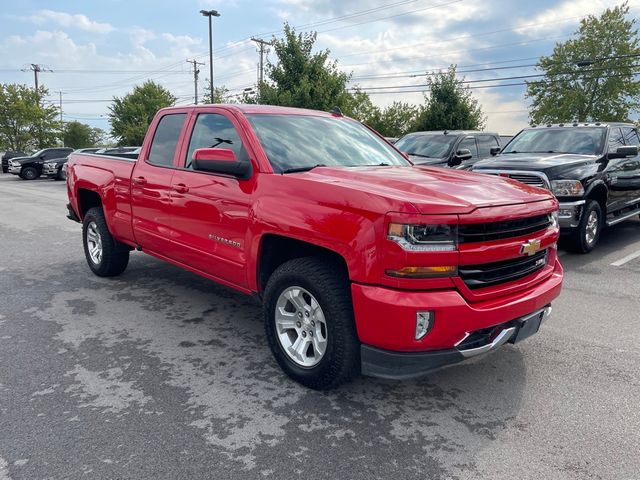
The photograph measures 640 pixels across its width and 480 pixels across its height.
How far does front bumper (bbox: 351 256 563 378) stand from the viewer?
2.70 meters

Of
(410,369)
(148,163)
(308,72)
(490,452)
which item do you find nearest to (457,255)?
(410,369)

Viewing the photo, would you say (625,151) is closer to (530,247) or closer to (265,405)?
(530,247)

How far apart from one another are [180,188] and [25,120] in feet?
156

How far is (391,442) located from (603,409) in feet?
4.56

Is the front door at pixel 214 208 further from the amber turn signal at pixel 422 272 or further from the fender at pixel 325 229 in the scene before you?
the amber turn signal at pixel 422 272

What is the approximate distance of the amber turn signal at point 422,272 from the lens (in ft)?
8.93

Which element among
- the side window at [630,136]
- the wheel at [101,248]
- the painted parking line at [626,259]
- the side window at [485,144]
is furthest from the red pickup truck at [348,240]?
the side window at [485,144]

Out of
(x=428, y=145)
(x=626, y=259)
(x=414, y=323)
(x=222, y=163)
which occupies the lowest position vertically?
(x=626, y=259)

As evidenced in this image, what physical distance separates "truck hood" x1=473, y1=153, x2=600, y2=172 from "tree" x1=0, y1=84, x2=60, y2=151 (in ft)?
151

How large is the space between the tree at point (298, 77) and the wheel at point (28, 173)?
1671 cm

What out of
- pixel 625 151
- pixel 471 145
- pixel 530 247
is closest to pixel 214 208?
pixel 530 247

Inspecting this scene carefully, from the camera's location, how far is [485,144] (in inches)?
480

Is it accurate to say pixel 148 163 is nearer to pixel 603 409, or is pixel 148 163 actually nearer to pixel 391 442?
pixel 391 442

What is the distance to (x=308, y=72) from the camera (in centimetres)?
1919
